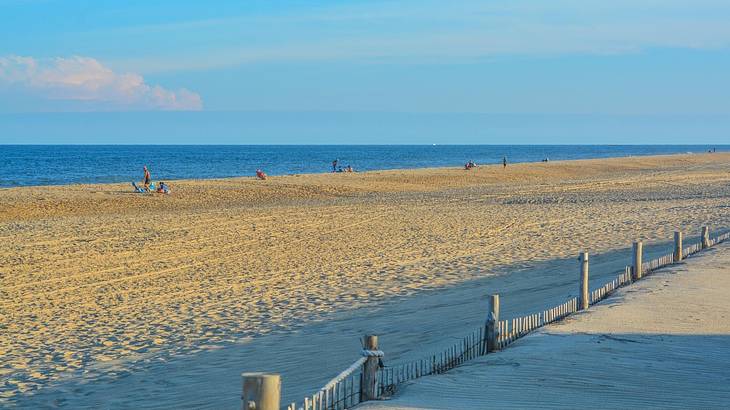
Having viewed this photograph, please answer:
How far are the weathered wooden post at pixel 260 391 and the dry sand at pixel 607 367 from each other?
2022 mm

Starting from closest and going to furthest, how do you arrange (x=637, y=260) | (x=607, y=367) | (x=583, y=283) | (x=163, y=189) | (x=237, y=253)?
(x=607, y=367) < (x=583, y=283) < (x=637, y=260) < (x=237, y=253) < (x=163, y=189)

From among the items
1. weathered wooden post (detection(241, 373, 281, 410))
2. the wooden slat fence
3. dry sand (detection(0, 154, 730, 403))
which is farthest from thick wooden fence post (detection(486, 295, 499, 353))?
weathered wooden post (detection(241, 373, 281, 410))

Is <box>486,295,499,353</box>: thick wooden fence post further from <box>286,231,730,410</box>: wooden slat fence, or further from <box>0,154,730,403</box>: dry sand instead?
<box>0,154,730,403</box>: dry sand

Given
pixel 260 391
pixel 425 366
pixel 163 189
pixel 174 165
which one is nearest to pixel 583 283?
pixel 425 366

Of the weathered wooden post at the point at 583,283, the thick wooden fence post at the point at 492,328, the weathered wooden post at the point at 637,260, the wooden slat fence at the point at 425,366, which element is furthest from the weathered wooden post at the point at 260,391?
the weathered wooden post at the point at 637,260

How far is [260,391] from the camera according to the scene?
14.8 feet

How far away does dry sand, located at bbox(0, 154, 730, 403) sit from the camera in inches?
426

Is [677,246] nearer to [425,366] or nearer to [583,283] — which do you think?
[583,283]

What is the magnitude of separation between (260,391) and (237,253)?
44.2ft

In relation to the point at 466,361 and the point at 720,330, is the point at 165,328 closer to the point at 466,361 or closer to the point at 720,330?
the point at 466,361

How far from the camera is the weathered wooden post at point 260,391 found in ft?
14.7

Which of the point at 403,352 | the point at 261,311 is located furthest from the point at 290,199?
the point at 403,352

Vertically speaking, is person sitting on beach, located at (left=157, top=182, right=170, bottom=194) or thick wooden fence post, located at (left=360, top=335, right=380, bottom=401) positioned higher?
person sitting on beach, located at (left=157, top=182, right=170, bottom=194)

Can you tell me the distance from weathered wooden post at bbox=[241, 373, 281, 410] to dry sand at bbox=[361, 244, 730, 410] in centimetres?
202
